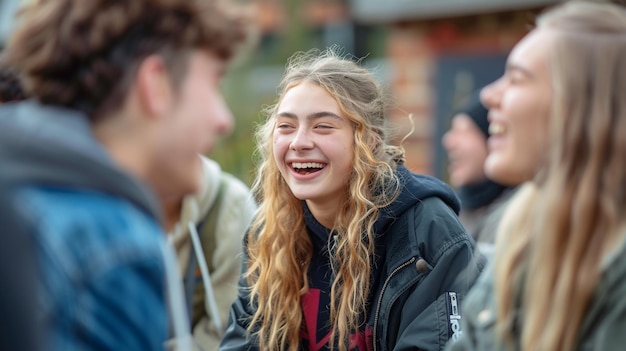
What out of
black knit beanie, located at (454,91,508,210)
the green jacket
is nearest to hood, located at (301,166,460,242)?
the green jacket

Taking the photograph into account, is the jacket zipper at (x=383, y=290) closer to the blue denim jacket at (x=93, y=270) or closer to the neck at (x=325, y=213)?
the neck at (x=325, y=213)

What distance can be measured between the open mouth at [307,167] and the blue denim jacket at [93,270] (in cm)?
182

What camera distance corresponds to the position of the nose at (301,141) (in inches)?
138

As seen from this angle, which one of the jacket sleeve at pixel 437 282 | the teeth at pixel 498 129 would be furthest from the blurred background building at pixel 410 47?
the teeth at pixel 498 129

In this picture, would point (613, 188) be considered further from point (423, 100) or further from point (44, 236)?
point (423, 100)

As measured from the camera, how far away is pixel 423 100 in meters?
7.91

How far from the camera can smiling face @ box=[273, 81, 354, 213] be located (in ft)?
11.6

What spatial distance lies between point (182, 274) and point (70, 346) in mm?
2364

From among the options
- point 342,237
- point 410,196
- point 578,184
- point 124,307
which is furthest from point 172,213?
point 124,307

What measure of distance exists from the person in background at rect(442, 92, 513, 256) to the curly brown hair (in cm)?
373

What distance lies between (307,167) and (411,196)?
40 cm

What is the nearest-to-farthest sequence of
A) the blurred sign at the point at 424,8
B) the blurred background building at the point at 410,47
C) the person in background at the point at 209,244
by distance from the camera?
1. the person in background at the point at 209,244
2. the blurred sign at the point at 424,8
3. the blurred background building at the point at 410,47

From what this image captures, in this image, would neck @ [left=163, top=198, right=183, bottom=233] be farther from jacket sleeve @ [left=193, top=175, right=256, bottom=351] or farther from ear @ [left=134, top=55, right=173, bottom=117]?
ear @ [left=134, top=55, right=173, bottom=117]

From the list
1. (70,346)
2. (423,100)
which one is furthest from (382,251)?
(423,100)
